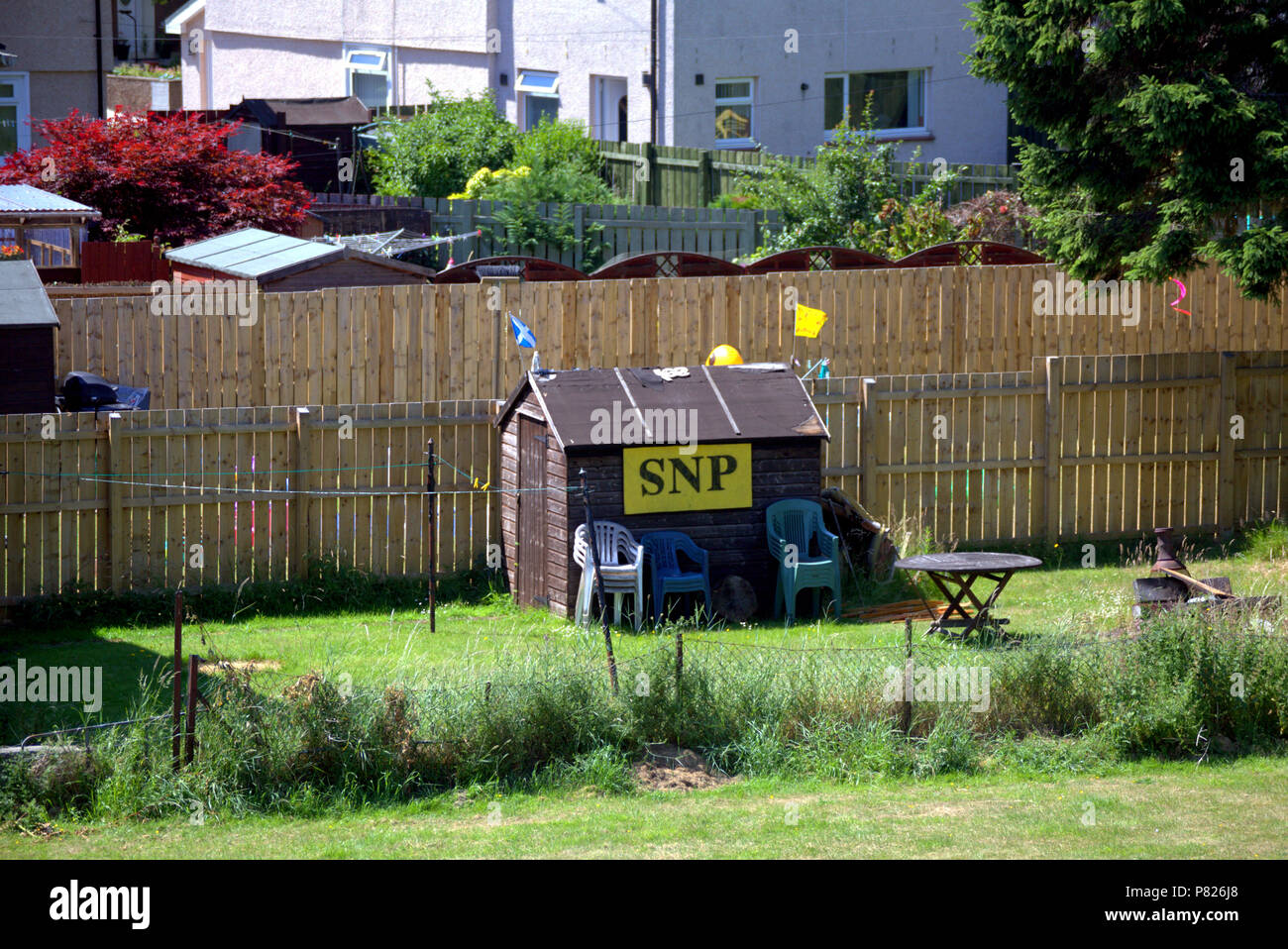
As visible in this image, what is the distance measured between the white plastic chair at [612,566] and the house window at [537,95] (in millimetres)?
20198

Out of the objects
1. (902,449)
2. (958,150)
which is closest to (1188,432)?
(902,449)

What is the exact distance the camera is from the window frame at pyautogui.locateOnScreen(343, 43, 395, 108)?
1306 inches

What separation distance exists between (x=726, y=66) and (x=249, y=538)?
57.0 feet

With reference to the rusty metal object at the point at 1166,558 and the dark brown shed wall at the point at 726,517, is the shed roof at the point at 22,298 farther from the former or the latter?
the rusty metal object at the point at 1166,558

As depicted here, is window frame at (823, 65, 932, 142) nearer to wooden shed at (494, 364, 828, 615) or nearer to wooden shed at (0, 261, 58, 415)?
wooden shed at (494, 364, 828, 615)

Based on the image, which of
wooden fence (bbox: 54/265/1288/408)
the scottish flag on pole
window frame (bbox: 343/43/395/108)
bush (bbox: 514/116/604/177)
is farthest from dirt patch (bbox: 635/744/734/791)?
window frame (bbox: 343/43/395/108)

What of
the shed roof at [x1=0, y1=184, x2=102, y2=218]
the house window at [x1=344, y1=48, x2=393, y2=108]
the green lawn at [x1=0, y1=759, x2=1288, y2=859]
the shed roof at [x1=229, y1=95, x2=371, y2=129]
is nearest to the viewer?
the green lawn at [x1=0, y1=759, x2=1288, y2=859]

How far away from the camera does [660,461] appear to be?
37.7 ft

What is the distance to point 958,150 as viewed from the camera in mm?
28125

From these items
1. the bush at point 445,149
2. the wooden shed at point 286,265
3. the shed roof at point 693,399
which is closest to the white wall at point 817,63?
the bush at point 445,149

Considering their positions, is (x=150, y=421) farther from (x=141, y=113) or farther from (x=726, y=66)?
(x=726, y=66)

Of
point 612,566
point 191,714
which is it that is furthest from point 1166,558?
point 191,714

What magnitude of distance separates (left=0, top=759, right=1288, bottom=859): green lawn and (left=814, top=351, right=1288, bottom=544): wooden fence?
5650mm

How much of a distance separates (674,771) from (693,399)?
14.4ft
